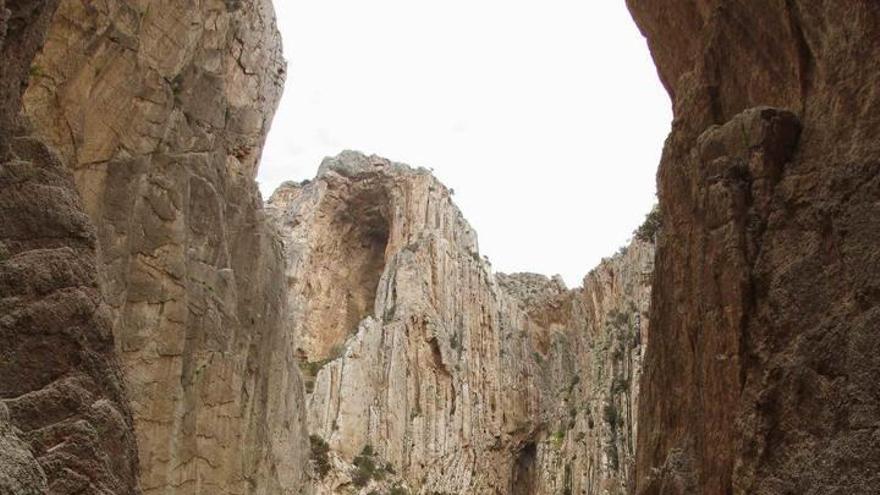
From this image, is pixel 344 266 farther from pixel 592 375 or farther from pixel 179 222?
pixel 179 222

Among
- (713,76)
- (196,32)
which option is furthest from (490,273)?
(713,76)

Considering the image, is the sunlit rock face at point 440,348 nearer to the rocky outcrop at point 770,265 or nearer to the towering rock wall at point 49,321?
the rocky outcrop at point 770,265

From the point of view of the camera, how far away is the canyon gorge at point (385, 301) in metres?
10.2

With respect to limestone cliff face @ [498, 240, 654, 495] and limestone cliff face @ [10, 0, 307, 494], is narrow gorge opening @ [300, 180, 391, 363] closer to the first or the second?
limestone cliff face @ [498, 240, 654, 495]

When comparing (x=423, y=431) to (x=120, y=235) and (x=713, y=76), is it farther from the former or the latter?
(x=713, y=76)

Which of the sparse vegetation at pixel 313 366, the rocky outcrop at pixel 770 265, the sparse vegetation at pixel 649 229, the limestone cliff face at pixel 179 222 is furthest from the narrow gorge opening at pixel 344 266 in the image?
the rocky outcrop at pixel 770 265

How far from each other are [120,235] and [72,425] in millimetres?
14128

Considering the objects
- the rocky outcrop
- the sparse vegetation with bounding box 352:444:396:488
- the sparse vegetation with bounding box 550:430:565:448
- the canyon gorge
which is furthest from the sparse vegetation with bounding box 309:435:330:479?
the rocky outcrop

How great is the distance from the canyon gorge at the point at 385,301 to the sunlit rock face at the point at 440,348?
0.24 metres

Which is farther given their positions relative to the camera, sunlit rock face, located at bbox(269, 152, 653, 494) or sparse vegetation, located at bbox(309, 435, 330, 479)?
sunlit rock face, located at bbox(269, 152, 653, 494)

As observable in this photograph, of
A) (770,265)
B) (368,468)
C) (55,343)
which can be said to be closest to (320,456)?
(368,468)

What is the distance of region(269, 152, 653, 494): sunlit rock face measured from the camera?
51469 millimetres

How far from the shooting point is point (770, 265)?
37.9 ft

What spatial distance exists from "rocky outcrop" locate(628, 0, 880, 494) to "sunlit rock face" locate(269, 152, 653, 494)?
3388cm
